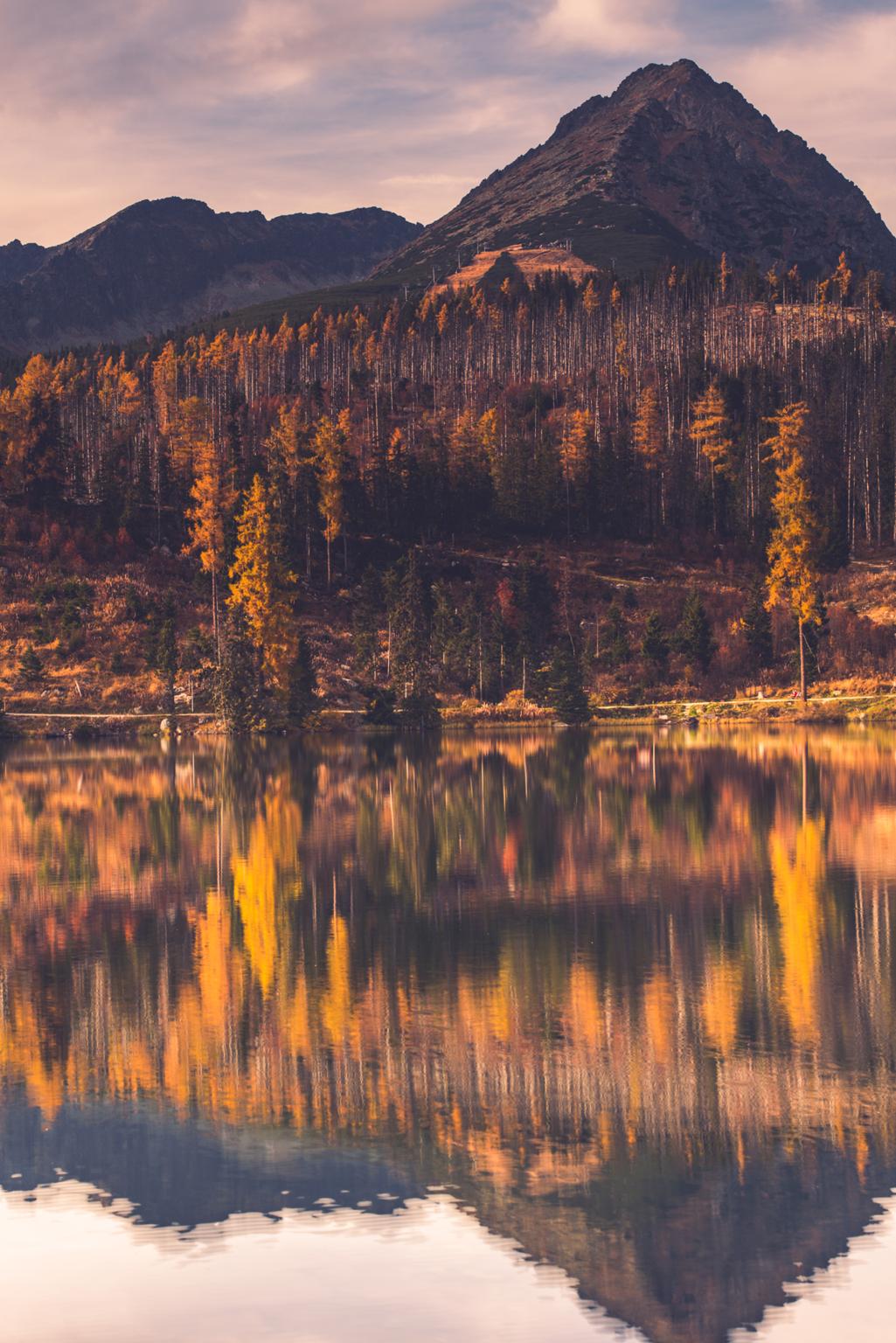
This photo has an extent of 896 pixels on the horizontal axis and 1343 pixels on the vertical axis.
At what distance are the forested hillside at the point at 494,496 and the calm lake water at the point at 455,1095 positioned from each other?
6215cm

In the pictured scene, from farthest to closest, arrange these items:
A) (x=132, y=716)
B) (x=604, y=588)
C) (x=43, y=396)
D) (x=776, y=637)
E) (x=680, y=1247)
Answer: (x=43, y=396) → (x=604, y=588) → (x=776, y=637) → (x=132, y=716) → (x=680, y=1247)

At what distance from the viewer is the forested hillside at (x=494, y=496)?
9900cm

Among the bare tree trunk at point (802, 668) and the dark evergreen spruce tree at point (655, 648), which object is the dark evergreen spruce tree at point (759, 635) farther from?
the bare tree trunk at point (802, 668)

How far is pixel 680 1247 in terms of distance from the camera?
11375 mm

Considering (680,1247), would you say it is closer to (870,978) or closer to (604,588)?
(870,978)

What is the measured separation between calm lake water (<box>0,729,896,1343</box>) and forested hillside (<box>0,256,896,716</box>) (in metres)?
62.1

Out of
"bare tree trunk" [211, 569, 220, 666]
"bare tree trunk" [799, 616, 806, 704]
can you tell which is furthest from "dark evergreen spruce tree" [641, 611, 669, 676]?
"bare tree trunk" [211, 569, 220, 666]

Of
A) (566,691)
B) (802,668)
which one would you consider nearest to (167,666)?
(566,691)

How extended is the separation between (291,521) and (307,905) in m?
94.1

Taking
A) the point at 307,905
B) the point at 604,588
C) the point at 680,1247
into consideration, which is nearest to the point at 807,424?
the point at 604,588

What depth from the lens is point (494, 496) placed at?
435 feet

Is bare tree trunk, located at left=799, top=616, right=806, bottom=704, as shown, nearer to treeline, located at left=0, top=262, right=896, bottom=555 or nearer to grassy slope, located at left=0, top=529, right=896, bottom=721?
grassy slope, located at left=0, top=529, right=896, bottom=721

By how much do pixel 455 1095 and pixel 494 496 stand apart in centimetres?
11930

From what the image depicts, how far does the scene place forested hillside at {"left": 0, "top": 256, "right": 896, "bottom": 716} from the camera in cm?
9900
